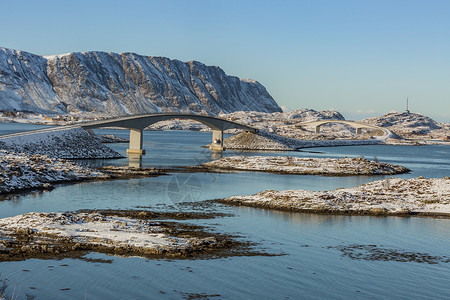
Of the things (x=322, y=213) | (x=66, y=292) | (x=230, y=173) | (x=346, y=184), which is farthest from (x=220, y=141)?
(x=66, y=292)

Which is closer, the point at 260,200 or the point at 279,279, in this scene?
the point at 279,279

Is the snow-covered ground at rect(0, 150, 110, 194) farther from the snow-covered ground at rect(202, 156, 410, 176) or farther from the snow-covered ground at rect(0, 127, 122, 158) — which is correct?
the snow-covered ground at rect(202, 156, 410, 176)

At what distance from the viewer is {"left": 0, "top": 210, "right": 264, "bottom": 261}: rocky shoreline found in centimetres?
2155

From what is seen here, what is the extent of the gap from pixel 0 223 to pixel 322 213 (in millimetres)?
18646

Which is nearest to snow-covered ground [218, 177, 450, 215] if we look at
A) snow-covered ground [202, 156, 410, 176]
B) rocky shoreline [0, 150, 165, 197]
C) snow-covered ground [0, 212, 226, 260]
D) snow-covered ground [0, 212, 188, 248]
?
snow-covered ground [0, 212, 226, 260]

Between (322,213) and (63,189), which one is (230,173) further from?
(322,213)

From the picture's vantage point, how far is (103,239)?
2292 cm

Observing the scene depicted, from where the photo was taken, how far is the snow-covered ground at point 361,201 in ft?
116

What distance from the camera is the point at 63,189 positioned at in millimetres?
43250

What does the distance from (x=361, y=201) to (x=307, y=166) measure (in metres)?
35.2

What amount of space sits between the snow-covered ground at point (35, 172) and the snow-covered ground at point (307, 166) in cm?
2230

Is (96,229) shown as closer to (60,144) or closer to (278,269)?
(278,269)

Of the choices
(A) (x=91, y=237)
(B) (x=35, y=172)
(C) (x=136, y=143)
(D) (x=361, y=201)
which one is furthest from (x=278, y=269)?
(C) (x=136, y=143)

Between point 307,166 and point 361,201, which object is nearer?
point 361,201
